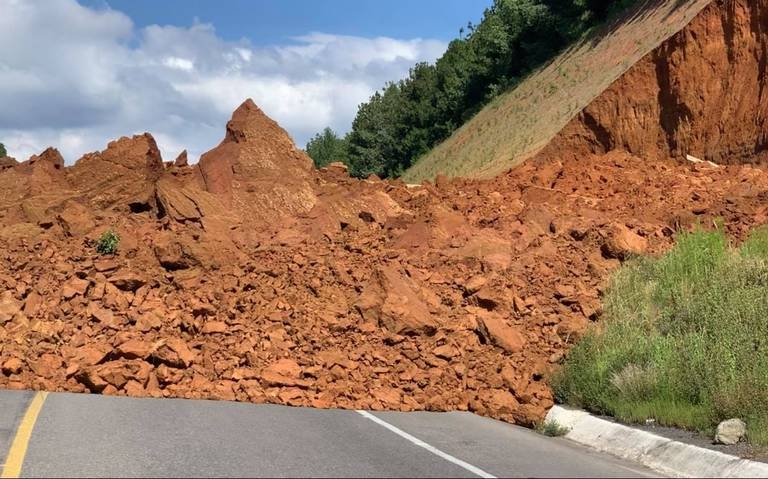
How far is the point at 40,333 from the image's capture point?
13945 mm

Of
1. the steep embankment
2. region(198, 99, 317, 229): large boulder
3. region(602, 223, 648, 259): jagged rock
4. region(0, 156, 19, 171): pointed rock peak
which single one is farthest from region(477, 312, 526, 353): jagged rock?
the steep embankment

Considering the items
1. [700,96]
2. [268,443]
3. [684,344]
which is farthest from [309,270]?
[700,96]

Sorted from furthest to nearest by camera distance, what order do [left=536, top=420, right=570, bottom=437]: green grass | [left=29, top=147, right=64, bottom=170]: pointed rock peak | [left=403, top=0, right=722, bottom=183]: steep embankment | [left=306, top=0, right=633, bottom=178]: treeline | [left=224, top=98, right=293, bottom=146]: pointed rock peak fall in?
[left=306, top=0, right=633, bottom=178]: treeline → [left=403, top=0, right=722, bottom=183]: steep embankment → [left=29, top=147, right=64, bottom=170]: pointed rock peak → [left=224, top=98, right=293, bottom=146]: pointed rock peak → [left=536, top=420, right=570, bottom=437]: green grass

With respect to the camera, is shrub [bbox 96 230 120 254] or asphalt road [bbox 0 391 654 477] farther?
shrub [bbox 96 230 120 254]

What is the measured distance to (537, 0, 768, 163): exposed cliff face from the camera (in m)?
21.7

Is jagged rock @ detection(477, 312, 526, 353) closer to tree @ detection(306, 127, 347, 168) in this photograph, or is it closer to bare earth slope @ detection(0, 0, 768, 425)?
bare earth slope @ detection(0, 0, 768, 425)

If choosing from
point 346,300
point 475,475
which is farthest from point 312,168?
point 475,475

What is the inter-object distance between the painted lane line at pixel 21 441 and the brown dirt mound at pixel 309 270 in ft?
5.53

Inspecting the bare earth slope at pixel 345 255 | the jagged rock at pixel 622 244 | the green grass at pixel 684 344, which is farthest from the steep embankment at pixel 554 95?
the green grass at pixel 684 344

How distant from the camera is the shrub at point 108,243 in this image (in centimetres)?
1691

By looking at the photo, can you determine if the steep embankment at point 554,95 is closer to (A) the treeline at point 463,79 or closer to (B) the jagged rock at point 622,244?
(A) the treeline at point 463,79

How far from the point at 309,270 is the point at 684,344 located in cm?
662

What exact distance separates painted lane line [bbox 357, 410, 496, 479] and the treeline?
3567 centimetres

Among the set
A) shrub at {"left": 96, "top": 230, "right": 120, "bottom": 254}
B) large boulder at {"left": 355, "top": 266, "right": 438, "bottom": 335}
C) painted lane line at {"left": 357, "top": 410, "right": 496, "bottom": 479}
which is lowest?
painted lane line at {"left": 357, "top": 410, "right": 496, "bottom": 479}
